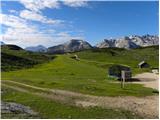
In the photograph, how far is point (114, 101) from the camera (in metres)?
47.1

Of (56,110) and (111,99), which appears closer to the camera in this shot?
Result: (56,110)

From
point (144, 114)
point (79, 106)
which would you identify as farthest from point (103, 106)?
point (144, 114)

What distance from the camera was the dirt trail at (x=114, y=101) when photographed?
40694 mm

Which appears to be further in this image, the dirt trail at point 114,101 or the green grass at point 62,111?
the dirt trail at point 114,101

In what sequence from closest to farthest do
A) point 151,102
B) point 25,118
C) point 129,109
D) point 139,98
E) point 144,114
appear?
point 25,118 < point 144,114 < point 129,109 < point 151,102 < point 139,98

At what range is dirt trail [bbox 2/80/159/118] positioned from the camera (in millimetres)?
40694

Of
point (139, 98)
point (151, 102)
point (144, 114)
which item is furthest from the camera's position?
point (139, 98)

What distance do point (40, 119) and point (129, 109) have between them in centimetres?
1224

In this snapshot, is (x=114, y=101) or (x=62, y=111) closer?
(x=62, y=111)

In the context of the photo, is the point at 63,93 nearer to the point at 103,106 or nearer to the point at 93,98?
the point at 93,98

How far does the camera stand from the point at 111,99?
4897 centimetres

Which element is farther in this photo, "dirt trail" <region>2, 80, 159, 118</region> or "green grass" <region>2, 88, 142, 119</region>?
"dirt trail" <region>2, 80, 159, 118</region>

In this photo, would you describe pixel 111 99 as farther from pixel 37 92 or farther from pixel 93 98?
pixel 37 92

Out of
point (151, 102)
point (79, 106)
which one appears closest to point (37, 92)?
point (79, 106)
